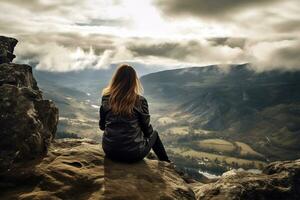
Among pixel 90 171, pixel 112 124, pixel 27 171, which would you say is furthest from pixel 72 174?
pixel 112 124

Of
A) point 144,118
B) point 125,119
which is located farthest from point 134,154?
point 144,118

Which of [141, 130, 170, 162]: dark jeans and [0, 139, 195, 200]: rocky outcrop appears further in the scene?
[141, 130, 170, 162]: dark jeans

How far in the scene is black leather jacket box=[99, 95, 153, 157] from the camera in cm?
1966

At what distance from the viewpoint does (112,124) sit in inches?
791

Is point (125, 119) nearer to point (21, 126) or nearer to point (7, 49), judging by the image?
point (21, 126)

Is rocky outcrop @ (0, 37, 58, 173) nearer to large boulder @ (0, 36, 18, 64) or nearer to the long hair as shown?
the long hair

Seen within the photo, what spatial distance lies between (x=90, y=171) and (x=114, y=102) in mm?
3986

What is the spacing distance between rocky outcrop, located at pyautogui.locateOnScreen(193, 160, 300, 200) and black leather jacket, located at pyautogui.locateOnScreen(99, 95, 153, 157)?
603 centimetres

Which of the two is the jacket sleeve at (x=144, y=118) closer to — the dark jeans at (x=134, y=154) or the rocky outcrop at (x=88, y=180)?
the dark jeans at (x=134, y=154)

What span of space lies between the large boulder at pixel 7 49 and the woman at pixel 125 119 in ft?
80.2

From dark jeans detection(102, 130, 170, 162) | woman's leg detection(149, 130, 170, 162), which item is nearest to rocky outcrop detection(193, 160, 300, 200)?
woman's leg detection(149, 130, 170, 162)

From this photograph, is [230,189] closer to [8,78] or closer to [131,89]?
[131,89]

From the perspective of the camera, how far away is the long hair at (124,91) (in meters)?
20.0

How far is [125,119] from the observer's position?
65.4 ft
